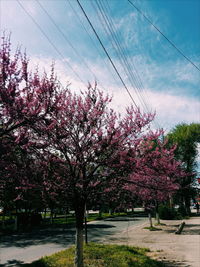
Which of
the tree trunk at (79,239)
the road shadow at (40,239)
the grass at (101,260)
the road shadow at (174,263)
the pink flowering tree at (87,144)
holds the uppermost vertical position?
the pink flowering tree at (87,144)

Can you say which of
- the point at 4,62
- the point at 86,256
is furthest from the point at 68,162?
the point at 86,256

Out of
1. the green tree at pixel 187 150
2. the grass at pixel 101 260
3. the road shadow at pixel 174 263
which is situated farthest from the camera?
the green tree at pixel 187 150

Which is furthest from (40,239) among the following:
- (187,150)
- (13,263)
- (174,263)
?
(187,150)

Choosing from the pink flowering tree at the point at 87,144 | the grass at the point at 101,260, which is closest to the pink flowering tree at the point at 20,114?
the pink flowering tree at the point at 87,144

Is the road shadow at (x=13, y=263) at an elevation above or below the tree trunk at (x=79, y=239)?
below

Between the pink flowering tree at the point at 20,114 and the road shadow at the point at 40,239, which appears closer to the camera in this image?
the pink flowering tree at the point at 20,114

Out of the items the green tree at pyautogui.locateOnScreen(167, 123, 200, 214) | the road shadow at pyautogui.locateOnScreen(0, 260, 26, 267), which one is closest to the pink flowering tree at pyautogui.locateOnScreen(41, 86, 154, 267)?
the road shadow at pyautogui.locateOnScreen(0, 260, 26, 267)

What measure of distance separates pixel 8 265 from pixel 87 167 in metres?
4.92

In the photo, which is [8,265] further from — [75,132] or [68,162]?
[75,132]

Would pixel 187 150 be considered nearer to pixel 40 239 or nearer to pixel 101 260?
pixel 40 239

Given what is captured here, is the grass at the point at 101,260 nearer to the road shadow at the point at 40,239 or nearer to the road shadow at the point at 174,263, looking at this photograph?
the road shadow at the point at 174,263

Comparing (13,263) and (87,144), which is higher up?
(87,144)

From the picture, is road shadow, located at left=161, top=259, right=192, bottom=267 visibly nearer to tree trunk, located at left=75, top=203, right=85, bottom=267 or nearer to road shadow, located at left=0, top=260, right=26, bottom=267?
tree trunk, located at left=75, top=203, right=85, bottom=267

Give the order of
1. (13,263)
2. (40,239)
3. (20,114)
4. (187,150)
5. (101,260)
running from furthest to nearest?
(187,150) < (40,239) < (13,263) < (101,260) < (20,114)
